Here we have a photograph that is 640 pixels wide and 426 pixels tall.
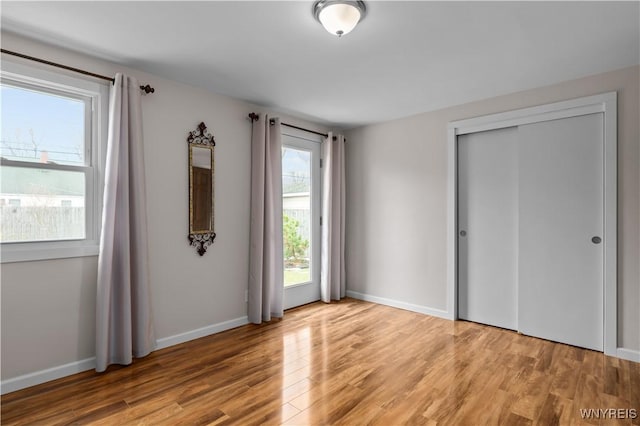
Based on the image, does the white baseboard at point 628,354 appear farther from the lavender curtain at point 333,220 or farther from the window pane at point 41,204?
the window pane at point 41,204

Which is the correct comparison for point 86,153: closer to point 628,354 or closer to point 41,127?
point 41,127

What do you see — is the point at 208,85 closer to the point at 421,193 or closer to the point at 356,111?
the point at 356,111

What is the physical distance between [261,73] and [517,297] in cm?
341

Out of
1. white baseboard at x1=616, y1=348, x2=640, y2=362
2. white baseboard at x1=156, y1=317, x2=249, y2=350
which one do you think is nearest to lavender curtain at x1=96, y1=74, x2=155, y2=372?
white baseboard at x1=156, y1=317, x2=249, y2=350

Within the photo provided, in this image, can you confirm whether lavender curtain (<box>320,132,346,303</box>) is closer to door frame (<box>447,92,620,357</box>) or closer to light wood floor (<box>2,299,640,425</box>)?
light wood floor (<box>2,299,640,425</box>)

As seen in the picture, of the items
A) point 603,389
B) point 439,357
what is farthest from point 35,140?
point 603,389

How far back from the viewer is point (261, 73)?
309 cm

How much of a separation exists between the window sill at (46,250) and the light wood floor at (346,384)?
0.93 metres

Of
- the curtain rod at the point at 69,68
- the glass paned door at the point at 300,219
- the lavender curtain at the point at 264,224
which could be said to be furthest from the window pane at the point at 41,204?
the glass paned door at the point at 300,219

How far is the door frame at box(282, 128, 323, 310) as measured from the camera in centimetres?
458

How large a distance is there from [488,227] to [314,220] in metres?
2.20

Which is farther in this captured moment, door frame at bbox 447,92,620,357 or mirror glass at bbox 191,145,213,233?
mirror glass at bbox 191,145,213,233

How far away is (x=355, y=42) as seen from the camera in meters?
2.51

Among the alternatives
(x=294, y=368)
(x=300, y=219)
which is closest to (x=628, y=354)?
(x=294, y=368)
